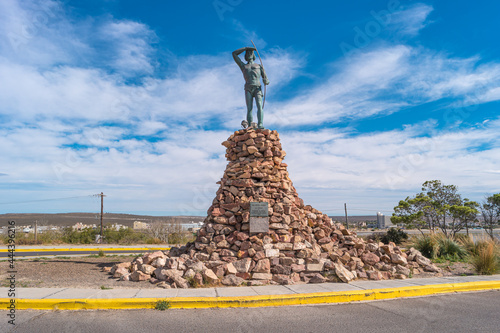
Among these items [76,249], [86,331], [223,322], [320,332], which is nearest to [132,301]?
[86,331]

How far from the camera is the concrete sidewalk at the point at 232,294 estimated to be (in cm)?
625

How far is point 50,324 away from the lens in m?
5.34

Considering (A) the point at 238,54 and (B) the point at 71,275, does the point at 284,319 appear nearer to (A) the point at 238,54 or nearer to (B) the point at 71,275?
(B) the point at 71,275

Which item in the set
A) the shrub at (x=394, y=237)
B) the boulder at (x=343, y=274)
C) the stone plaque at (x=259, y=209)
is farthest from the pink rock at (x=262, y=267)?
the shrub at (x=394, y=237)

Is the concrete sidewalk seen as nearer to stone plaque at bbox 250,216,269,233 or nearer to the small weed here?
the small weed

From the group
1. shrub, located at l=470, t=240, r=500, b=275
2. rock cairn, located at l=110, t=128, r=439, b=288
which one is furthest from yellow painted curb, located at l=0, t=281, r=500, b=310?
shrub, located at l=470, t=240, r=500, b=275

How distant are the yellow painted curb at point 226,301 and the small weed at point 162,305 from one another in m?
0.07

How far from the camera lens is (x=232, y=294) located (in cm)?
696

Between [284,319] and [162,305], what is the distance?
225 centimetres

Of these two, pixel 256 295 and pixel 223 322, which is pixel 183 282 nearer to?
pixel 256 295

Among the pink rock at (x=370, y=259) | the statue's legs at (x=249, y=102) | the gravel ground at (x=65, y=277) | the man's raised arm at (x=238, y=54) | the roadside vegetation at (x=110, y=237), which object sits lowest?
the roadside vegetation at (x=110, y=237)

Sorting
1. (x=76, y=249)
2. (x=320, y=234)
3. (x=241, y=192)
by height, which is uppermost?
(x=241, y=192)

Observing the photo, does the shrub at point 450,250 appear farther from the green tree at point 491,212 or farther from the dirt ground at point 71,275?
the green tree at point 491,212

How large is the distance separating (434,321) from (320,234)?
456cm
